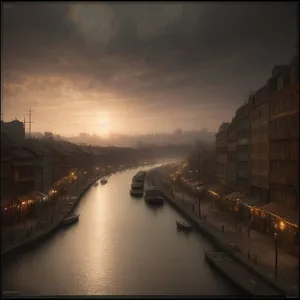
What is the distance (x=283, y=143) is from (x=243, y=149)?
8.59 metres

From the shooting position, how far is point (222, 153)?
121 ft

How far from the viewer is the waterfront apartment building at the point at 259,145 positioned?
23.9m

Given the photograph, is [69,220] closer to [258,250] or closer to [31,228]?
[31,228]

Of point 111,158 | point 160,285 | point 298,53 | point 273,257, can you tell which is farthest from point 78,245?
point 111,158

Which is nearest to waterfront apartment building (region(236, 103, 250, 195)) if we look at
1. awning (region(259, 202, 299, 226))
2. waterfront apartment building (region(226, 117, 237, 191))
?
waterfront apartment building (region(226, 117, 237, 191))

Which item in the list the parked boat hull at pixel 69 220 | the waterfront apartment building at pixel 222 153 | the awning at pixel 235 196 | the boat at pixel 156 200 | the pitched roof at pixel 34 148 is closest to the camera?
the awning at pixel 235 196

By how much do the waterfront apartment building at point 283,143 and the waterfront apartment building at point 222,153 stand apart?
1243 cm

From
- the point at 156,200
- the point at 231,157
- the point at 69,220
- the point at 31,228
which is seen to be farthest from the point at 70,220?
the point at 156,200

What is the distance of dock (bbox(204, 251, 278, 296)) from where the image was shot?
14914 mm

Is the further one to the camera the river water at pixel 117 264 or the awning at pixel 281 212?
the awning at pixel 281 212

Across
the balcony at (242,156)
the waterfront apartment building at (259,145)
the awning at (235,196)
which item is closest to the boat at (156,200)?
the awning at (235,196)

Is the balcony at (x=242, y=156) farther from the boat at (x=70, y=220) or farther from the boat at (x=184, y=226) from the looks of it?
the boat at (x=70, y=220)

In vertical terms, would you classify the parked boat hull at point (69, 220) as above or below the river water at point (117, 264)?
above

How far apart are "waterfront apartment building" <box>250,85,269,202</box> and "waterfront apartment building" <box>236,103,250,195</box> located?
1138 mm
